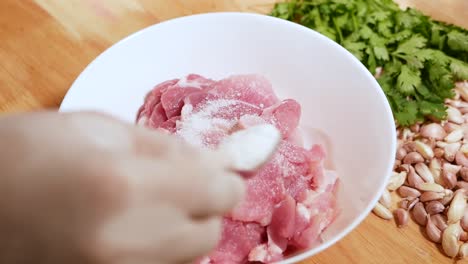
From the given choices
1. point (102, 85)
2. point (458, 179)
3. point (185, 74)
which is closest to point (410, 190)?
point (458, 179)

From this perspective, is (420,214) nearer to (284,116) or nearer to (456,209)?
(456,209)

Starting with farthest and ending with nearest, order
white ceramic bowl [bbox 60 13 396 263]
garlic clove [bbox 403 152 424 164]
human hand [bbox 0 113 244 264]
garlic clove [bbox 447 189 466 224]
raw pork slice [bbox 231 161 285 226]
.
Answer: garlic clove [bbox 403 152 424 164] → garlic clove [bbox 447 189 466 224] → white ceramic bowl [bbox 60 13 396 263] → raw pork slice [bbox 231 161 285 226] → human hand [bbox 0 113 244 264]

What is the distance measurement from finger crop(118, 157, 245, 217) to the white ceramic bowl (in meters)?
0.64

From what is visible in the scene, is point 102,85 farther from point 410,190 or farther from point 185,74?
point 410,190

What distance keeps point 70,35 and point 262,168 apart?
3.15ft

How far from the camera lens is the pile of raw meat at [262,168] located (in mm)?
1073

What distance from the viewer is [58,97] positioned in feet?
5.03

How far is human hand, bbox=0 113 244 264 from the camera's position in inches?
19.1

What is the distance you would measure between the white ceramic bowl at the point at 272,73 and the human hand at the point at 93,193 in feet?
2.20

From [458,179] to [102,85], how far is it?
1.03 m

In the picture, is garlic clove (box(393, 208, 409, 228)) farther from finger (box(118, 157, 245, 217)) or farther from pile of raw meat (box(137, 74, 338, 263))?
finger (box(118, 157, 245, 217))

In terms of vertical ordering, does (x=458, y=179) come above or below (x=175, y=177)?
below

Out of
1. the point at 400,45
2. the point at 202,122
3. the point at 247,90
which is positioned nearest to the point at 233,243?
the point at 202,122

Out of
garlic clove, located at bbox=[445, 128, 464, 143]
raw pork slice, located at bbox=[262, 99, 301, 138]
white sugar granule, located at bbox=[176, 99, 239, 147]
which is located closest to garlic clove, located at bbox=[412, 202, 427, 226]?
garlic clove, located at bbox=[445, 128, 464, 143]
